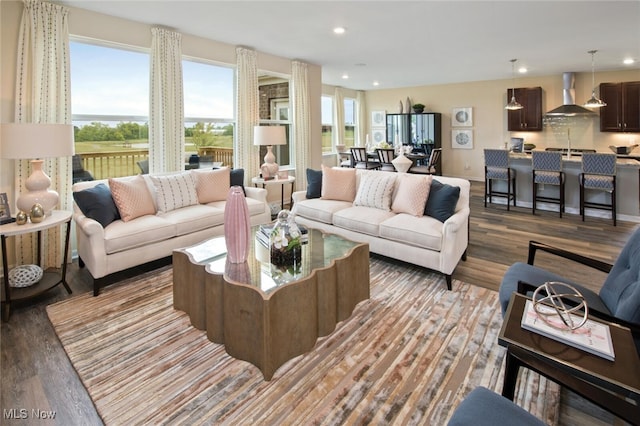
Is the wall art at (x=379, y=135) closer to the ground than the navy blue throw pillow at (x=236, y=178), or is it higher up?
higher up

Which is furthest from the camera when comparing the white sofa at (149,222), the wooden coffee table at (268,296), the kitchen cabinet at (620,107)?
the kitchen cabinet at (620,107)

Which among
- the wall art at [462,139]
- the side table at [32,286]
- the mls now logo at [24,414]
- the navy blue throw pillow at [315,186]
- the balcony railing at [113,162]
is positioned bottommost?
the mls now logo at [24,414]

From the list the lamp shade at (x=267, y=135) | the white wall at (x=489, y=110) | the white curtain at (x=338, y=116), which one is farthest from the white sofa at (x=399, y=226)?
the white wall at (x=489, y=110)

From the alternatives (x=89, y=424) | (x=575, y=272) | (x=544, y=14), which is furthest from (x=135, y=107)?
(x=575, y=272)

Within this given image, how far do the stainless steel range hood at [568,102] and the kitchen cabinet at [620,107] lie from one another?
1.03ft

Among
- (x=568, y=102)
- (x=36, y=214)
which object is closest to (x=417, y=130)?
(x=568, y=102)

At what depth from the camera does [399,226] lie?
3.44 metres

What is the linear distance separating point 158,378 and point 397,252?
2280mm

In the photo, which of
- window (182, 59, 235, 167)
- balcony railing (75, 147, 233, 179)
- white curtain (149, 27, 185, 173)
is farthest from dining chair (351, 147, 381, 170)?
balcony railing (75, 147, 233, 179)

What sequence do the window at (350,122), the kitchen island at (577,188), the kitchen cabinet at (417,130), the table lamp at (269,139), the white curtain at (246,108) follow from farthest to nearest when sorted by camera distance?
the window at (350,122) < the kitchen cabinet at (417,130) < the white curtain at (246,108) < the table lamp at (269,139) < the kitchen island at (577,188)

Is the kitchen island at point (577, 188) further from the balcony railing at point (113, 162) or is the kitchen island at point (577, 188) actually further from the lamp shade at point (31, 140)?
the lamp shade at point (31, 140)

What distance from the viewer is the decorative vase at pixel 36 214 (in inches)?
117

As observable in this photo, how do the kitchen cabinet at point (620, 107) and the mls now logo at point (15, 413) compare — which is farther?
→ the kitchen cabinet at point (620, 107)

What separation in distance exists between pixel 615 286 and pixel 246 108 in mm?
5001
